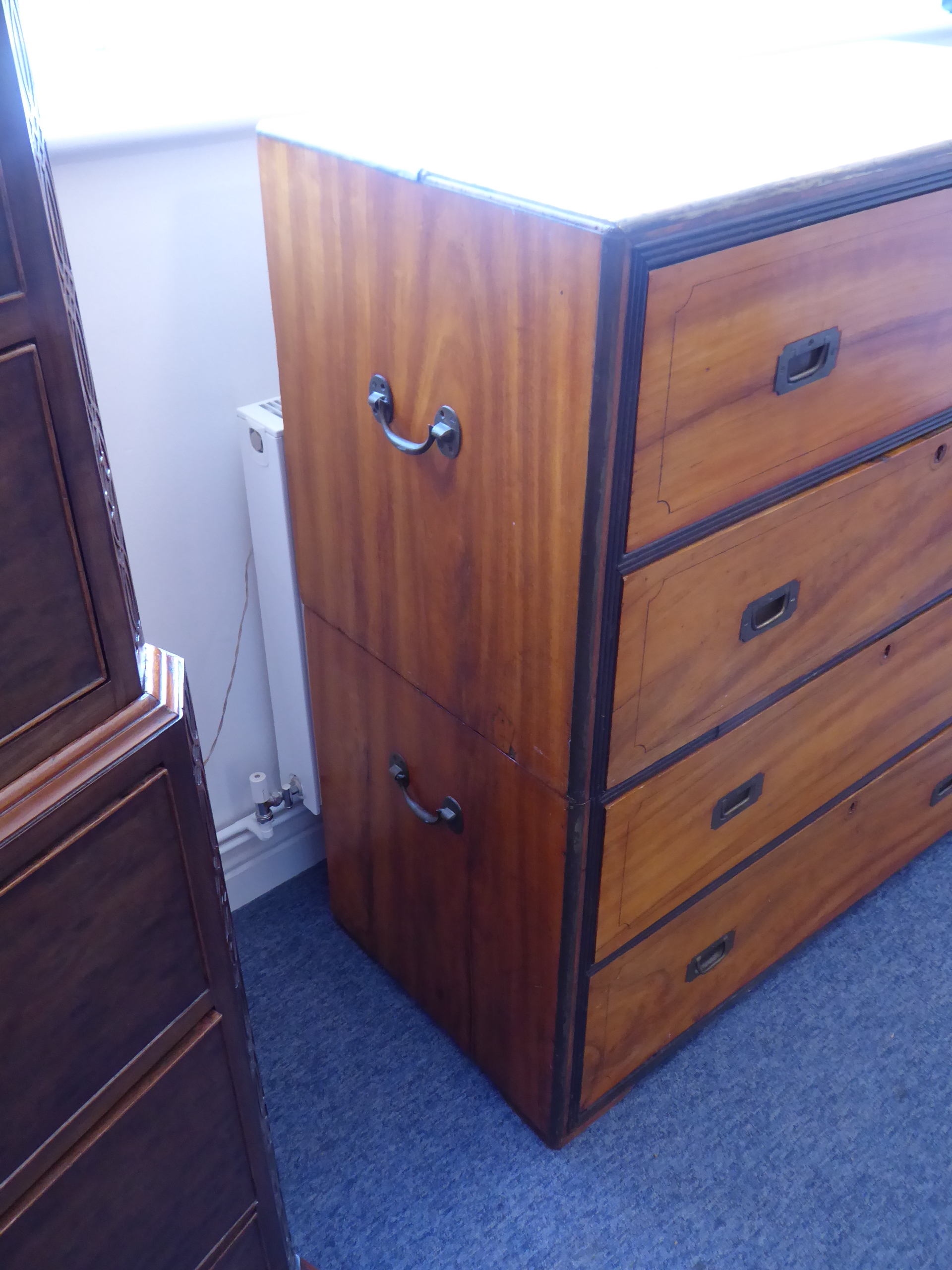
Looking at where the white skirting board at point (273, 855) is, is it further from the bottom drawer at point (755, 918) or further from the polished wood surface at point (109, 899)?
the polished wood surface at point (109, 899)

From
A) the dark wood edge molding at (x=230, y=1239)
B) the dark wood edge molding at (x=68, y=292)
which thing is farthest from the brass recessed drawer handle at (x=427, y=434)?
the dark wood edge molding at (x=230, y=1239)

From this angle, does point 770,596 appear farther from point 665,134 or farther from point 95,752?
point 95,752

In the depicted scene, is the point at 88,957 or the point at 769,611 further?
the point at 769,611

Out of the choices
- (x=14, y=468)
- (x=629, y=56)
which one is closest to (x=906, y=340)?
(x=629, y=56)

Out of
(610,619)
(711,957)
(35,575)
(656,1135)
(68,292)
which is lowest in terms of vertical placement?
(656,1135)

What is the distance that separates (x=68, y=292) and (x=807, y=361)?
63cm

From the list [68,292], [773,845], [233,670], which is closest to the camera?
[68,292]

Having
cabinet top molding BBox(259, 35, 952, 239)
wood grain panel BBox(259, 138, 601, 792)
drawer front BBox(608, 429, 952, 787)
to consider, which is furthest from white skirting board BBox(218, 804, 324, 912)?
cabinet top molding BBox(259, 35, 952, 239)

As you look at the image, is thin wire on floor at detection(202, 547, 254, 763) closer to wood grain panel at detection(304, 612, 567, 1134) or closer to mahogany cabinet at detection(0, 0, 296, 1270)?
wood grain panel at detection(304, 612, 567, 1134)

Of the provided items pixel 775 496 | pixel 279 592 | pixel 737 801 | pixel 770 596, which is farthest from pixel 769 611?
pixel 279 592

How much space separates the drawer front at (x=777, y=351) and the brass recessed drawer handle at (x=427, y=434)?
18cm

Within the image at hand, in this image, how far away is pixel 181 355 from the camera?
121cm

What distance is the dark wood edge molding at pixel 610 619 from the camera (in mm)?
763

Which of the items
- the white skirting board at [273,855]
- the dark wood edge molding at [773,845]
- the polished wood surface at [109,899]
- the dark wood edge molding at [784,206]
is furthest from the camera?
the white skirting board at [273,855]
